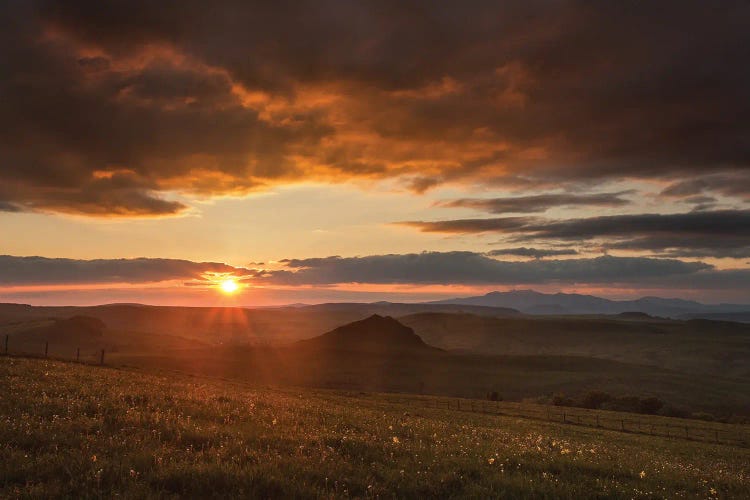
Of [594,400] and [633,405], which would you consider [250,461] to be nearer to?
[633,405]

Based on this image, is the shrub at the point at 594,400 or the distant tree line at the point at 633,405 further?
the shrub at the point at 594,400

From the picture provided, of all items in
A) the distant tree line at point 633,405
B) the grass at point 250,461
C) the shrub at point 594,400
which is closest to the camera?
the grass at point 250,461

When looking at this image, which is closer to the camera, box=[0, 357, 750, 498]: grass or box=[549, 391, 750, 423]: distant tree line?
box=[0, 357, 750, 498]: grass

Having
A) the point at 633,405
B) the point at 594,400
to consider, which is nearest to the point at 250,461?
the point at 633,405

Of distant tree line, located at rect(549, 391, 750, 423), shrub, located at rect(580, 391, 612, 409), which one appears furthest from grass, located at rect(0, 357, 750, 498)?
shrub, located at rect(580, 391, 612, 409)

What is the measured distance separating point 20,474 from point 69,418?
4047 millimetres

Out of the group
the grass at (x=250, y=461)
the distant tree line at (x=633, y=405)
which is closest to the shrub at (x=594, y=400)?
the distant tree line at (x=633, y=405)

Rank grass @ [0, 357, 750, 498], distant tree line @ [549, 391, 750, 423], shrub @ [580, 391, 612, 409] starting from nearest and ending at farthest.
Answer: grass @ [0, 357, 750, 498] < distant tree line @ [549, 391, 750, 423] < shrub @ [580, 391, 612, 409]

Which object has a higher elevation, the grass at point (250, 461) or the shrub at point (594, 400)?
the grass at point (250, 461)

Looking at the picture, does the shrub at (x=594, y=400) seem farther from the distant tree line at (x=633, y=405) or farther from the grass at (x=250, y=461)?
the grass at (x=250, y=461)

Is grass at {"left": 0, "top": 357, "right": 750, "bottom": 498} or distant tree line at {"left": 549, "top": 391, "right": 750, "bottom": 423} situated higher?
grass at {"left": 0, "top": 357, "right": 750, "bottom": 498}

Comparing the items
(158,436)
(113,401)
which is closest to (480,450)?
(158,436)

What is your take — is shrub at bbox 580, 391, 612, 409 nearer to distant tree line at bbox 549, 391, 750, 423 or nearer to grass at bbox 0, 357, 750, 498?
distant tree line at bbox 549, 391, 750, 423

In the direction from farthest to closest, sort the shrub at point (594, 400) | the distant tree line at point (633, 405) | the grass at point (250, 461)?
the shrub at point (594, 400)
the distant tree line at point (633, 405)
the grass at point (250, 461)
